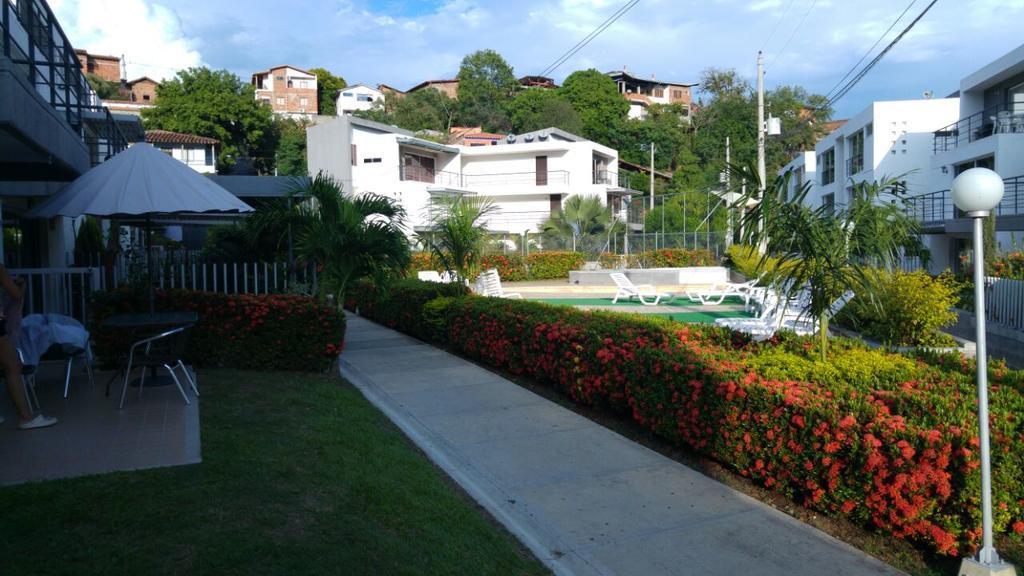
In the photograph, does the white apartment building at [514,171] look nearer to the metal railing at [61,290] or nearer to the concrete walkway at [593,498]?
the metal railing at [61,290]

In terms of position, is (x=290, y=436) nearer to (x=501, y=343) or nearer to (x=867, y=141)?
(x=501, y=343)

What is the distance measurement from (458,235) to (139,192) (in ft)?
20.4

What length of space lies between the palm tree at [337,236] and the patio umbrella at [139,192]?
2027mm

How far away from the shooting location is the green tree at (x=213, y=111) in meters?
57.1

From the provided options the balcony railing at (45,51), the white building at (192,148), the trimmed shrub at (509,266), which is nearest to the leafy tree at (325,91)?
the white building at (192,148)

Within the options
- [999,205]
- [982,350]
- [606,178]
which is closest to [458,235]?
[982,350]

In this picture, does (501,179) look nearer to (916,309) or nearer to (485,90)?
(485,90)

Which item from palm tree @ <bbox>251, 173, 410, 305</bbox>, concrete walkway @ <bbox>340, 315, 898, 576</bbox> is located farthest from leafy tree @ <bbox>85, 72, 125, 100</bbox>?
concrete walkway @ <bbox>340, 315, 898, 576</bbox>

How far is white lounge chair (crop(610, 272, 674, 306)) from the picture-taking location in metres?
22.7

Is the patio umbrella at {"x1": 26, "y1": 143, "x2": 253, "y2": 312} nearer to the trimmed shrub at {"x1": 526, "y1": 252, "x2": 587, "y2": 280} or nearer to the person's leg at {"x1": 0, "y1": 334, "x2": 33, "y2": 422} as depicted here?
the person's leg at {"x1": 0, "y1": 334, "x2": 33, "y2": 422}

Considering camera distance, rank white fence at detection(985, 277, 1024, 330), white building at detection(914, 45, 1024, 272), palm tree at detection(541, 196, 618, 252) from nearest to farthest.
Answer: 1. white fence at detection(985, 277, 1024, 330)
2. white building at detection(914, 45, 1024, 272)
3. palm tree at detection(541, 196, 618, 252)

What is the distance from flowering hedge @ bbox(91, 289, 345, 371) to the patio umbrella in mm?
979

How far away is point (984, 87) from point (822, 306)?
89.7 ft

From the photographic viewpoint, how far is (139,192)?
8.35 meters
